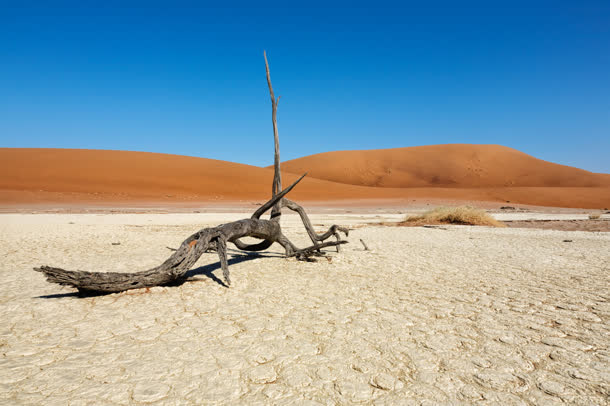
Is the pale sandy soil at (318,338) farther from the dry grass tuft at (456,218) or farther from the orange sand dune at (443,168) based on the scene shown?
the orange sand dune at (443,168)

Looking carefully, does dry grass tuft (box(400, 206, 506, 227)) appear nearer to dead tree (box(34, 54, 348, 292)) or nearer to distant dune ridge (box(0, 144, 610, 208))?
dead tree (box(34, 54, 348, 292))

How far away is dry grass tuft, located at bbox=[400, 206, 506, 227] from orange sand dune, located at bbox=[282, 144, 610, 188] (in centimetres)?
4610

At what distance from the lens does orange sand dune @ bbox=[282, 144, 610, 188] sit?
197 ft

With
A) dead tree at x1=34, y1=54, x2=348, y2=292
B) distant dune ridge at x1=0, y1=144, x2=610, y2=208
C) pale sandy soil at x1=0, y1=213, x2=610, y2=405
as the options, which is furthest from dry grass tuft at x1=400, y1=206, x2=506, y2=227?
distant dune ridge at x1=0, y1=144, x2=610, y2=208

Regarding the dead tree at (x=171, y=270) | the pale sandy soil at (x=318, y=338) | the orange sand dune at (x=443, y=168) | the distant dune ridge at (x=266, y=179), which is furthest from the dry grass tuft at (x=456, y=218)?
the orange sand dune at (x=443, y=168)

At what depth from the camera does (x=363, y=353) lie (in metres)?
2.36

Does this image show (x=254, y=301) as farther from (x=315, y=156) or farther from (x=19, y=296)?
(x=315, y=156)

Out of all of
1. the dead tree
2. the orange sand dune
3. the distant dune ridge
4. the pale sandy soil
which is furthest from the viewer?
the orange sand dune

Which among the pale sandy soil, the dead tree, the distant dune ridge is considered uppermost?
the distant dune ridge

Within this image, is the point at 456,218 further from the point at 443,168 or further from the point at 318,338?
the point at 443,168

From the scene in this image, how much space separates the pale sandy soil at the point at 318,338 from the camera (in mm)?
1916

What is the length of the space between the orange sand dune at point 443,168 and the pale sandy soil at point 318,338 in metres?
55.5

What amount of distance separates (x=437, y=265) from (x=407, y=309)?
2.35 m

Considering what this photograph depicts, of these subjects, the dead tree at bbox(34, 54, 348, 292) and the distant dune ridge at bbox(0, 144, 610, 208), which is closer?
the dead tree at bbox(34, 54, 348, 292)
